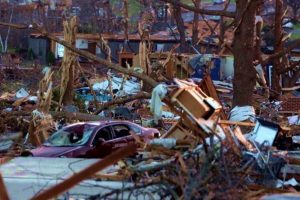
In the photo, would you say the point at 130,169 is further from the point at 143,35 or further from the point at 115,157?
the point at 143,35

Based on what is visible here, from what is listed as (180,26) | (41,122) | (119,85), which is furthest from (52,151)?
(180,26)

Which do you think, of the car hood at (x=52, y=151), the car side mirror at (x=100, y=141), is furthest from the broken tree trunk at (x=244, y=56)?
the car hood at (x=52, y=151)

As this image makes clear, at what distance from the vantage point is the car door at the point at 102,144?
52.5 feet

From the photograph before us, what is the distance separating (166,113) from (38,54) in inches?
1488

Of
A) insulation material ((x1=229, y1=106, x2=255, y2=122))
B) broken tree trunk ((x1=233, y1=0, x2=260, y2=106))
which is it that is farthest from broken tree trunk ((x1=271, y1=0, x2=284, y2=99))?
insulation material ((x1=229, y1=106, x2=255, y2=122))

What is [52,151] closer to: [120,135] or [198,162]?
[120,135]

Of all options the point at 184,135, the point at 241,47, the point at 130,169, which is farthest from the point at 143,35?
the point at 130,169

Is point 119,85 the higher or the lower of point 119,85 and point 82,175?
the lower

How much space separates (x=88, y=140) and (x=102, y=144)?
35 centimetres

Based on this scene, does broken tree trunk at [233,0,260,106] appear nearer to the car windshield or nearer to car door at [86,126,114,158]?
car door at [86,126,114,158]

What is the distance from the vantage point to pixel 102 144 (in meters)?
16.4

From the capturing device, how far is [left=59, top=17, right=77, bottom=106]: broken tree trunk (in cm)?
2275

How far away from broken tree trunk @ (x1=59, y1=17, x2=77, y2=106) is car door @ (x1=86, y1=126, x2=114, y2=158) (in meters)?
6.59

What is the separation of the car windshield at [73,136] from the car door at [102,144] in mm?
208
